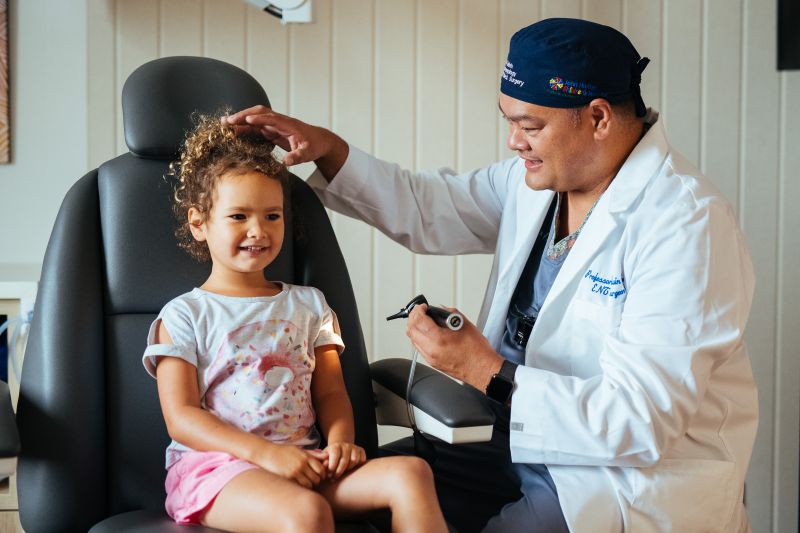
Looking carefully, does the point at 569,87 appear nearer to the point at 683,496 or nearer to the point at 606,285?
the point at 606,285

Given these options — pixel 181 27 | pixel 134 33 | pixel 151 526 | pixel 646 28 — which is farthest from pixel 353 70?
pixel 151 526

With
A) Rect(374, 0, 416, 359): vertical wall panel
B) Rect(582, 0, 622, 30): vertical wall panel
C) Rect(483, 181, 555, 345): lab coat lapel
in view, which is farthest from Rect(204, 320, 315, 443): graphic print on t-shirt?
Rect(582, 0, 622, 30): vertical wall panel

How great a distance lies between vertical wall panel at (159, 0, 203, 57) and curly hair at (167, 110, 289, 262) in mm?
817

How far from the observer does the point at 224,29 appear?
227cm

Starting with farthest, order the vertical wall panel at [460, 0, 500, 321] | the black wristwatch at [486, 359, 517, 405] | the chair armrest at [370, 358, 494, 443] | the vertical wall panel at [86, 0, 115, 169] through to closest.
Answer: the vertical wall panel at [460, 0, 500, 321] → the vertical wall panel at [86, 0, 115, 169] → the black wristwatch at [486, 359, 517, 405] → the chair armrest at [370, 358, 494, 443]

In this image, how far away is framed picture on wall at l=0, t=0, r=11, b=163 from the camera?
227 centimetres

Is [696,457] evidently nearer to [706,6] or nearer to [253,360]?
[253,360]

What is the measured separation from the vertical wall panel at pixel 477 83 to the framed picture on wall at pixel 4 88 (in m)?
1.18

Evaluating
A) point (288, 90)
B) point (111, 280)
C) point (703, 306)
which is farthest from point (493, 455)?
point (288, 90)

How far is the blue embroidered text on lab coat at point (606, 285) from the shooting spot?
1467 millimetres

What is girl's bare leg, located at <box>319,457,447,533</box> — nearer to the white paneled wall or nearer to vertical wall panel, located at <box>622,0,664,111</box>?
the white paneled wall

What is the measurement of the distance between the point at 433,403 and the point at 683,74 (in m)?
1.44

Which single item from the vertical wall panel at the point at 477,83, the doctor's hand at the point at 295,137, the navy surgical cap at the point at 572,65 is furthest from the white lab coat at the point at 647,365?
the vertical wall panel at the point at 477,83

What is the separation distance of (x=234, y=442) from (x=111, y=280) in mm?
389
